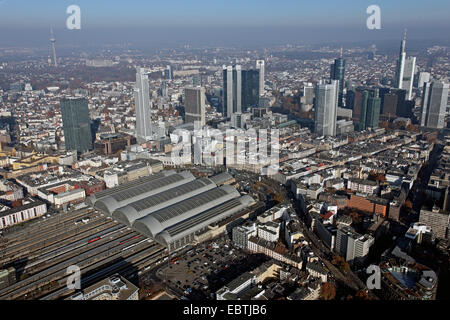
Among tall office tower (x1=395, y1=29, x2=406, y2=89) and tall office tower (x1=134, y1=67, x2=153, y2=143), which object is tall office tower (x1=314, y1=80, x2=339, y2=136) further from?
tall office tower (x1=395, y1=29, x2=406, y2=89)

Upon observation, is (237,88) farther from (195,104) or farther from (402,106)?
(402,106)

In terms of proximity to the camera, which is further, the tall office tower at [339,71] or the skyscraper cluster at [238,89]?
the tall office tower at [339,71]

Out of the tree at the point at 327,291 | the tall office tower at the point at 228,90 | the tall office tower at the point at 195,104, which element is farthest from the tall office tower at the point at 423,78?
the tree at the point at 327,291

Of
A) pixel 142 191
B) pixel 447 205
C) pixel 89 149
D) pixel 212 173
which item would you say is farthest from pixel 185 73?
pixel 447 205

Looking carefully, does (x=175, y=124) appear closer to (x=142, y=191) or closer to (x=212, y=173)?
(x=212, y=173)

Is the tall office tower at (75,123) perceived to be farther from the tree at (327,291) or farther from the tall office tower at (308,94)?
the tall office tower at (308,94)

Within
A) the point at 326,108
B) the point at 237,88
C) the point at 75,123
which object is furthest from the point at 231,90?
the point at 75,123

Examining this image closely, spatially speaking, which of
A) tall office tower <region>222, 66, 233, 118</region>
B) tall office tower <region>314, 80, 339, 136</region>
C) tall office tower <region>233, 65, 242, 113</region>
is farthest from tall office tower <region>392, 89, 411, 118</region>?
tall office tower <region>222, 66, 233, 118</region>
